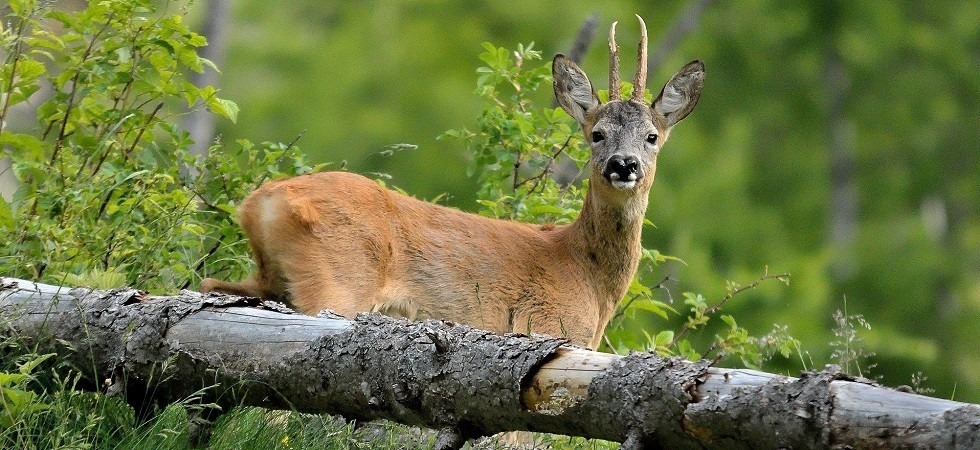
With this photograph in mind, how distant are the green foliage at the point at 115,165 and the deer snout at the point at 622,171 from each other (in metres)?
1.65

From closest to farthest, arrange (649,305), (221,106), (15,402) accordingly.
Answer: (15,402) < (221,106) < (649,305)

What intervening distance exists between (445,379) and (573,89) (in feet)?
12.6

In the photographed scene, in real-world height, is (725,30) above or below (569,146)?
above

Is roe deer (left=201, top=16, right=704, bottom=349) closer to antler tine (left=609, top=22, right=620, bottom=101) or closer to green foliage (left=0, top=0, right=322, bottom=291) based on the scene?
antler tine (left=609, top=22, right=620, bottom=101)

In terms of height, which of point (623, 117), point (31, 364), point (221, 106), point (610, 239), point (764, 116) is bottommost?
point (31, 364)

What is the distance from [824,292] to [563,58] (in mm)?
18596

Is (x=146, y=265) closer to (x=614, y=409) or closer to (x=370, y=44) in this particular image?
(x=614, y=409)

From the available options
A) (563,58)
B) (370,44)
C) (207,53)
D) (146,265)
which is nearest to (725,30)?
(370,44)

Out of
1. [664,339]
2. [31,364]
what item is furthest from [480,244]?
[31,364]

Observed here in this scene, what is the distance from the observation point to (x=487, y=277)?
7141mm

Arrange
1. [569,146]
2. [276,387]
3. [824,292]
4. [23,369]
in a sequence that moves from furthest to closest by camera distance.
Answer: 1. [824,292]
2. [569,146]
3. [276,387]
4. [23,369]

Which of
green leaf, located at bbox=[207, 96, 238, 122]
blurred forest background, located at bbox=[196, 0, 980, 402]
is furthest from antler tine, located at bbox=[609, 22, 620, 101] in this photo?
blurred forest background, located at bbox=[196, 0, 980, 402]

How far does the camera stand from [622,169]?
741cm

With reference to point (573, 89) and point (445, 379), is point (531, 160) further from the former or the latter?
point (445, 379)
